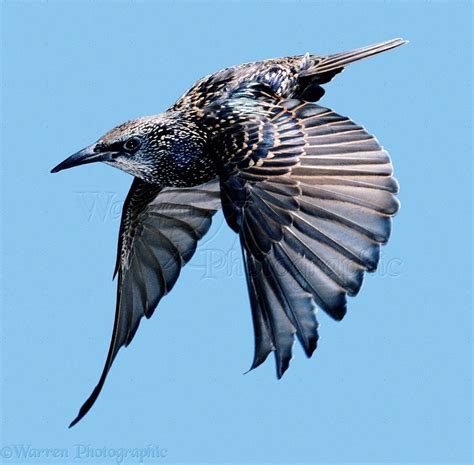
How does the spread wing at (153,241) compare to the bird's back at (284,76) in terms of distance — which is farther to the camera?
the spread wing at (153,241)

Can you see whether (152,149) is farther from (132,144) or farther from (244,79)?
(244,79)

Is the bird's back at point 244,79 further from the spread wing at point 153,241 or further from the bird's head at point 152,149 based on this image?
the spread wing at point 153,241

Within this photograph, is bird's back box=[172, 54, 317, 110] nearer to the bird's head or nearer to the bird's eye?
the bird's head

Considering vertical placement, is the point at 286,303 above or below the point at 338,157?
below

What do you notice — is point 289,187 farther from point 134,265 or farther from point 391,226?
point 134,265

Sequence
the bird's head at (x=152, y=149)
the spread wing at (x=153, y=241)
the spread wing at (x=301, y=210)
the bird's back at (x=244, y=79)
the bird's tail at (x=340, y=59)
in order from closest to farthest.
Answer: the spread wing at (x=301, y=210)
the bird's head at (x=152, y=149)
the bird's back at (x=244, y=79)
the bird's tail at (x=340, y=59)
the spread wing at (x=153, y=241)

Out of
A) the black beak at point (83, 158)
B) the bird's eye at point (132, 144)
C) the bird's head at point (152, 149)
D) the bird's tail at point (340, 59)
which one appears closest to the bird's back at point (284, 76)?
the bird's tail at point (340, 59)

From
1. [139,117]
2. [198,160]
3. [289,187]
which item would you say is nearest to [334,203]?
[289,187]
